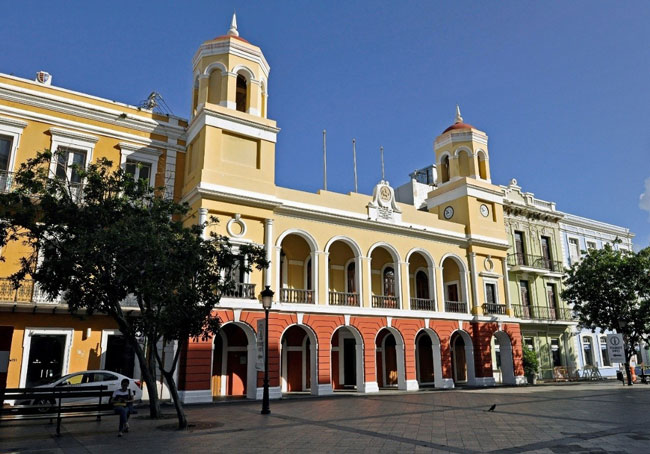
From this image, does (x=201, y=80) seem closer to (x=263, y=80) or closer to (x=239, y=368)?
(x=263, y=80)

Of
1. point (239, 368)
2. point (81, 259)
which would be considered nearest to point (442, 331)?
point (239, 368)

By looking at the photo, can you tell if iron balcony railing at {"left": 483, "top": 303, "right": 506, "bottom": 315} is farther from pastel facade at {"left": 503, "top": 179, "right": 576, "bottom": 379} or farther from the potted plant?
the potted plant

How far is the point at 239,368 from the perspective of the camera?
2038 cm

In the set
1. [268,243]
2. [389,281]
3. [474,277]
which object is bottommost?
[389,281]

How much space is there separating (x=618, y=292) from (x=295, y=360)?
17.2m

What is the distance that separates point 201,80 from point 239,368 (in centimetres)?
1203

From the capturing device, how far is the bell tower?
1908cm

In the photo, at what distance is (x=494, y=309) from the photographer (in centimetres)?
2575

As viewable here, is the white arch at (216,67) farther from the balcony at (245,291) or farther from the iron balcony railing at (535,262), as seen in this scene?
the iron balcony railing at (535,262)

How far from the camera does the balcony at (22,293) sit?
614 inches

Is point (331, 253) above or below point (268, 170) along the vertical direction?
below

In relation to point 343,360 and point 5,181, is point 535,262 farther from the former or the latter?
point 5,181

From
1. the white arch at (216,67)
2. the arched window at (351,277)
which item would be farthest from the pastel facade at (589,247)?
the white arch at (216,67)

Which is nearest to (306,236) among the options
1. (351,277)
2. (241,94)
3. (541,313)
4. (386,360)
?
(351,277)
